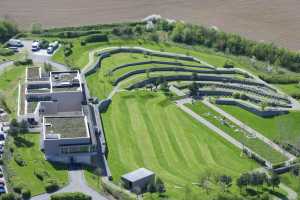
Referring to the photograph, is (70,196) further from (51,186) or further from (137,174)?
(137,174)

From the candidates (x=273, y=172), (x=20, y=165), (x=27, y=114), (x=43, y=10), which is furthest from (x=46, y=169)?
(x=43, y=10)

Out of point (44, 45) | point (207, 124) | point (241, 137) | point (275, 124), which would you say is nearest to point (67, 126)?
point (207, 124)

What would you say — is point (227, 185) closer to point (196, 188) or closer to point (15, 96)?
point (196, 188)

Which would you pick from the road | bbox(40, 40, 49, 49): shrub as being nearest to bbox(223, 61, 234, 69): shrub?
the road

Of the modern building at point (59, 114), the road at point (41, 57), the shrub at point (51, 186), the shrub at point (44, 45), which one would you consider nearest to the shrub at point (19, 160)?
the modern building at point (59, 114)

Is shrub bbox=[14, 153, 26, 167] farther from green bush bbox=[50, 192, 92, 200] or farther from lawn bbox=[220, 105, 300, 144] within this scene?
lawn bbox=[220, 105, 300, 144]

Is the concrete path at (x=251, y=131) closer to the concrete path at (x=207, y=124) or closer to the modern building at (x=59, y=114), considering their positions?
the concrete path at (x=207, y=124)
